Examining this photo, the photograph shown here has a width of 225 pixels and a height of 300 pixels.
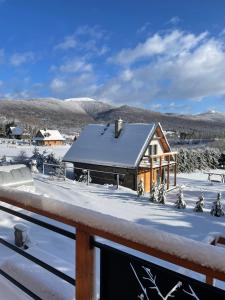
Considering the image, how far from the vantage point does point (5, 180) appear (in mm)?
10305

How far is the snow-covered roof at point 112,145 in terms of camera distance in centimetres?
2316

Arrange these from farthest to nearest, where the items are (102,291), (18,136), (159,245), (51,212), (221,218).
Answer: (18,136) < (221,218) < (51,212) < (102,291) < (159,245)

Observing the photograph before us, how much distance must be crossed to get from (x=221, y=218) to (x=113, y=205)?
14.3 ft

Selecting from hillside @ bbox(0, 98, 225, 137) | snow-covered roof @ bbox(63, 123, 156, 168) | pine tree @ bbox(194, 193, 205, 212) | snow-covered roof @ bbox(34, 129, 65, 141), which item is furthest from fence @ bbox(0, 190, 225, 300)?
hillside @ bbox(0, 98, 225, 137)

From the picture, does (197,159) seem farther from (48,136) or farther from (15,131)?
(15,131)

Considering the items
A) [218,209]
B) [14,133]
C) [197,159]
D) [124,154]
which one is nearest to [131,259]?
[218,209]

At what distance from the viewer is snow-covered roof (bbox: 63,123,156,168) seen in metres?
23.2

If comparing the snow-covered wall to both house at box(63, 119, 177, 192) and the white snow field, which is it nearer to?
the white snow field

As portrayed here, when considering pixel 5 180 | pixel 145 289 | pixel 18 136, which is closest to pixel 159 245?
pixel 145 289

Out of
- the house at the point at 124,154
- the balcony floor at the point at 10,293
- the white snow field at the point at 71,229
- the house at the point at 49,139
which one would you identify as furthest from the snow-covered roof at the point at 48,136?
the balcony floor at the point at 10,293

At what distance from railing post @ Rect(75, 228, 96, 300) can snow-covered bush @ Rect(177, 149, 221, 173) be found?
32.8m

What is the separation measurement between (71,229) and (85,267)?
3834 millimetres

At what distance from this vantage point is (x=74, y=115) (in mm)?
112188

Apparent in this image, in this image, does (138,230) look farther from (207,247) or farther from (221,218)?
(221,218)
